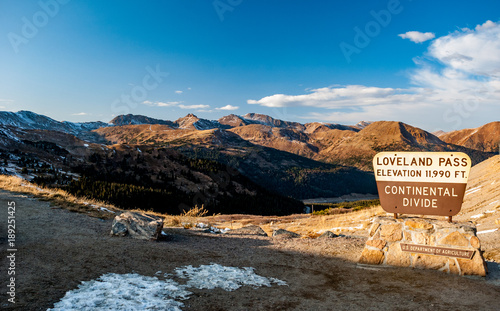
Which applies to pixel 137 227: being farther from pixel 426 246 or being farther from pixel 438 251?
pixel 438 251

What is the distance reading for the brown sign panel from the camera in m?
9.42

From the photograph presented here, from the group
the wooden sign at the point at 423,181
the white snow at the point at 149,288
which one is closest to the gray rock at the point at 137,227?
the white snow at the point at 149,288

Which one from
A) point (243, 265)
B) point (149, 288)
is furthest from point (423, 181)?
point (149, 288)

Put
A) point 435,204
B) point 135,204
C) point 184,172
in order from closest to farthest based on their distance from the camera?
1. point 435,204
2. point 135,204
3. point 184,172

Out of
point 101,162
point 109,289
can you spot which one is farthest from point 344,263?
point 101,162

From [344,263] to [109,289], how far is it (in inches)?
322

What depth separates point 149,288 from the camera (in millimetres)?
6867

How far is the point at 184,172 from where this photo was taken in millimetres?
99625

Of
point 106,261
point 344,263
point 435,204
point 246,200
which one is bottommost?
point 246,200

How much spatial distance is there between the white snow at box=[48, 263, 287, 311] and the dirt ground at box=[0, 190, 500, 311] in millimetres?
310

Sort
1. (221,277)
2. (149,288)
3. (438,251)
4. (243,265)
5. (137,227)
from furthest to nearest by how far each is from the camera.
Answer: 1. (137,227)
2. (243,265)
3. (438,251)
4. (221,277)
5. (149,288)

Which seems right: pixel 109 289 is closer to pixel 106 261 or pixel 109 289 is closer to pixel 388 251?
pixel 106 261

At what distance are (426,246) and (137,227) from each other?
11.5 meters

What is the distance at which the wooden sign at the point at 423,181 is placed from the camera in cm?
1012
